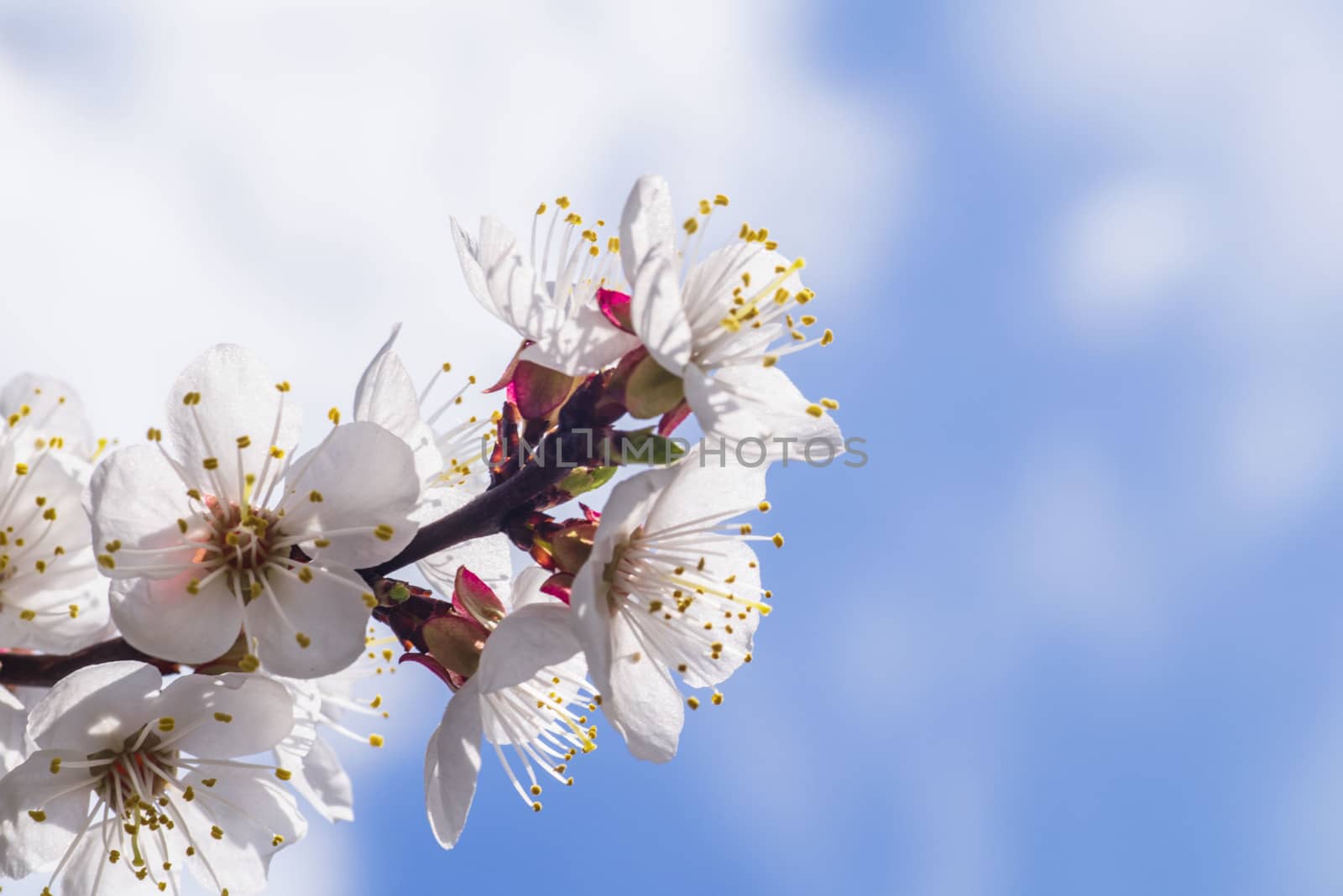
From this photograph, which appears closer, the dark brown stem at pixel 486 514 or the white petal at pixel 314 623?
the white petal at pixel 314 623

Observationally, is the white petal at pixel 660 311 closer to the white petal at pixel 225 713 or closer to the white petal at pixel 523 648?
Result: the white petal at pixel 523 648

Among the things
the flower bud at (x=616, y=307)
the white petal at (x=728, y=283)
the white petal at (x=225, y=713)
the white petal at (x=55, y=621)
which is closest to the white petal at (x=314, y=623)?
the white petal at (x=225, y=713)

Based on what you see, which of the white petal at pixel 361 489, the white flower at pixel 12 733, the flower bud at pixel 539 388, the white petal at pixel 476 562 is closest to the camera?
the white petal at pixel 361 489

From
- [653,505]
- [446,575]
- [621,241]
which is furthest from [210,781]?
[621,241]

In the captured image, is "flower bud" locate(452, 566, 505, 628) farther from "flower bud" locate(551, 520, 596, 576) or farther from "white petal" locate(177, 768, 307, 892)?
"white petal" locate(177, 768, 307, 892)

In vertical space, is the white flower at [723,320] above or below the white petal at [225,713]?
above

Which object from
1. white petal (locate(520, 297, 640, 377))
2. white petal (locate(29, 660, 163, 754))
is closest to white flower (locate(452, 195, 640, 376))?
white petal (locate(520, 297, 640, 377))

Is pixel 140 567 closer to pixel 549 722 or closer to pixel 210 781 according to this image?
pixel 210 781
